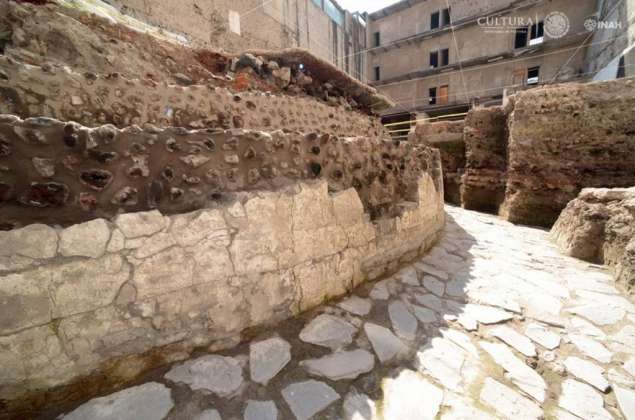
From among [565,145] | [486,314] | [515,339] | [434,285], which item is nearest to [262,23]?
[565,145]

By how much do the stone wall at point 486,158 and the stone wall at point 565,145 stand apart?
77 centimetres

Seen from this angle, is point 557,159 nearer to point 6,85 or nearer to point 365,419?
point 365,419

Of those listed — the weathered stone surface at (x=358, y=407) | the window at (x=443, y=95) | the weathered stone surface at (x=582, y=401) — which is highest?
the window at (x=443, y=95)

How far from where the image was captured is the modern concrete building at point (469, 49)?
50.1ft

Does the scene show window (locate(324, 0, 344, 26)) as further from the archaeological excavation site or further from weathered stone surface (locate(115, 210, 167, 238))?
weathered stone surface (locate(115, 210, 167, 238))

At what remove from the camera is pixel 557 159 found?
552cm

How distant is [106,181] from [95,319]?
0.72 meters

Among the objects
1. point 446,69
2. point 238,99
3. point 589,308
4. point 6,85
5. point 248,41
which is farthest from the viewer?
point 446,69

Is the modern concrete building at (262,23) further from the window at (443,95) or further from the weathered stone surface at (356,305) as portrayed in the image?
the weathered stone surface at (356,305)

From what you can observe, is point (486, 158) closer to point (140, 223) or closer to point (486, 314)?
point (486, 314)

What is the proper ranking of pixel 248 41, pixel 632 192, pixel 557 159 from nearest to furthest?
pixel 632 192
pixel 557 159
pixel 248 41

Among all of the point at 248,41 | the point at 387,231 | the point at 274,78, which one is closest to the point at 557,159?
the point at 387,231

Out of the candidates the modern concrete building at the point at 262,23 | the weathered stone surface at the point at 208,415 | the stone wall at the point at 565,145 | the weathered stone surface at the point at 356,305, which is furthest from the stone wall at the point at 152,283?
the modern concrete building at the point at 262,23

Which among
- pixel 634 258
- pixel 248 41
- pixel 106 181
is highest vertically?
pixel 248 41
